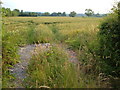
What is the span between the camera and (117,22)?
3.56 metres

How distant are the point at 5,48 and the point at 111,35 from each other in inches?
103

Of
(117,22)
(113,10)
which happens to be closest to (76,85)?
(117,22)

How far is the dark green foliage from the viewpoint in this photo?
3.42 m

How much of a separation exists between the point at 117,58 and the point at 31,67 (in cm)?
209

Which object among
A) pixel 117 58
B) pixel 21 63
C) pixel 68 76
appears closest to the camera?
pixel 68 76

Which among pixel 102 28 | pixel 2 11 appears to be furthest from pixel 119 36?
pixel 2 11

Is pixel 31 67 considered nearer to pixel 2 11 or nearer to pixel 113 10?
pixel 2 11

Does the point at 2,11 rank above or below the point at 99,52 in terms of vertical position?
above

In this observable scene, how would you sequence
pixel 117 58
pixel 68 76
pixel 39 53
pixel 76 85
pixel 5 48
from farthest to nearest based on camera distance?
pixel 39 53
pixel 5 48
pixel 117 58
pixel 68 76
pixel 76 85

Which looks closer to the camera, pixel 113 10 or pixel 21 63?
pixel 113 10

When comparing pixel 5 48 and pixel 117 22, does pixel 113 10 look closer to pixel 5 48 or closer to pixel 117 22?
pixel 117 22

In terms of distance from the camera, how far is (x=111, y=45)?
3547mm

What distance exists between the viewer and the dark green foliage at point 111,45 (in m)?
3.42

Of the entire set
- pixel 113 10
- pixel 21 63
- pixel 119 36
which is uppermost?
pixel 113 10
